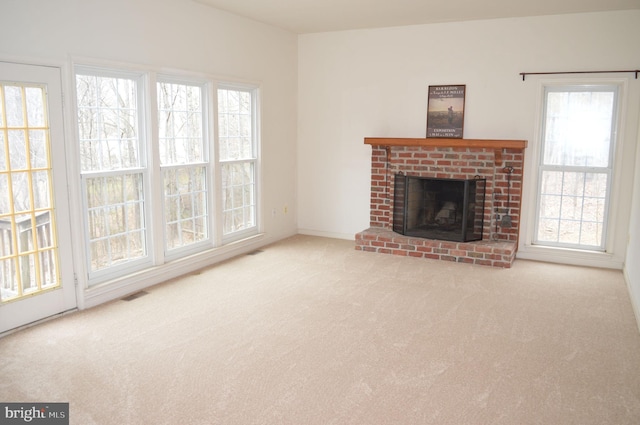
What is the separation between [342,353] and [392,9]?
361 cm

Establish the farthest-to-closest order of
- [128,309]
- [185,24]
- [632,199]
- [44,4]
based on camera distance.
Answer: [632,199] < [185,24] < [128,309] < [44,4]

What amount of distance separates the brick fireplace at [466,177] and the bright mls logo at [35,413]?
154 inches

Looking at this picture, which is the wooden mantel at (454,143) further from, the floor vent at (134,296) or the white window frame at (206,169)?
the floor vent at (134,296)

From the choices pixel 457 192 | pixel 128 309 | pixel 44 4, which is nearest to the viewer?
pixel 44 4

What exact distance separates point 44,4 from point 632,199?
5576mm

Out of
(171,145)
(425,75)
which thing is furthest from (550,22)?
(171,145)

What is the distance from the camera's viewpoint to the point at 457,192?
5637 mm

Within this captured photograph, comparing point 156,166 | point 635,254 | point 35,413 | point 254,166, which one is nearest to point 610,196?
point 635,254

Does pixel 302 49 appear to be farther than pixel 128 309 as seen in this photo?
Yes

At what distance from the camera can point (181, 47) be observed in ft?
15.4

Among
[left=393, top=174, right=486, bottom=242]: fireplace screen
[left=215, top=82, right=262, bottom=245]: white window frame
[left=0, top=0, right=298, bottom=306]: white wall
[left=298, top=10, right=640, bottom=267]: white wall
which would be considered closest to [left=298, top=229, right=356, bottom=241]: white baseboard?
[left=298, top=10, right=640, bottom=267]: white wall

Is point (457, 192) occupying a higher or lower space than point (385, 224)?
higher

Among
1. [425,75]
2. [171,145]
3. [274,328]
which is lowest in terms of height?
[274,328]

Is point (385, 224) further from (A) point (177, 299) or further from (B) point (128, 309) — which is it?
(B) point (128, 309)
